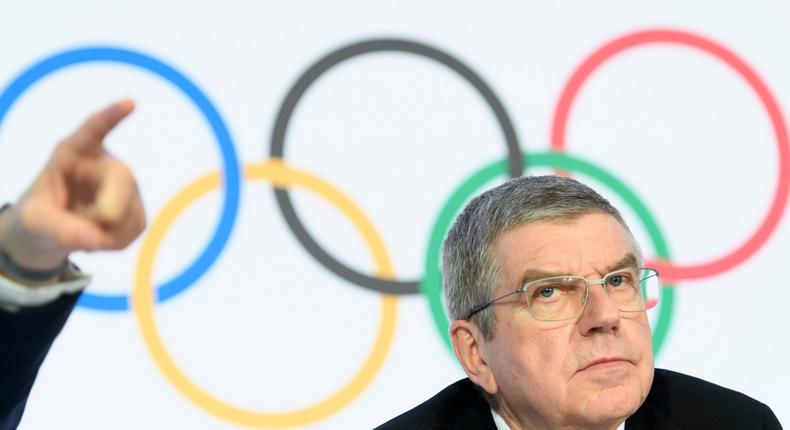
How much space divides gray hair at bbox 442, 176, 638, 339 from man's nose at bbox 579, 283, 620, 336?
166 mm

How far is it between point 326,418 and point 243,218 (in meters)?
0.79

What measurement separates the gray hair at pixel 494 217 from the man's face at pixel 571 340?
21mm

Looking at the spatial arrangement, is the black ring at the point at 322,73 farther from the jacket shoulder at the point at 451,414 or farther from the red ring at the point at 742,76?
the jacket shoulder at the point at 451,414

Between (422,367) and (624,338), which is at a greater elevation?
(624,338)

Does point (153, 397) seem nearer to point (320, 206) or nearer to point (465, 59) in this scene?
point (320, 206)

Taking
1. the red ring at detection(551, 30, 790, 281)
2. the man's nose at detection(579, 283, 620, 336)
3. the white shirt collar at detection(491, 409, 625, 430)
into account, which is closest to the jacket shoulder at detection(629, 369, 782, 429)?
the white shirt collar at detection(491, 409, 625, 430)

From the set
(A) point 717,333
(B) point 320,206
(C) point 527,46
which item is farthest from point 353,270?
(A) point 717,333

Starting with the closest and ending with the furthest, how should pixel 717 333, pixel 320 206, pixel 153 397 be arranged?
pixel 153 397
pixel 320 206
pixel 717 333

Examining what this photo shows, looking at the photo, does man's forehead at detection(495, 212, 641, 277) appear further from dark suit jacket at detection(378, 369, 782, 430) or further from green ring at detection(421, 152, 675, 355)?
green ring at detection(421, 152, 675, 355)

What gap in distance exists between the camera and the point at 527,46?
3789 millimetres

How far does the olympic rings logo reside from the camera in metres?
3.40

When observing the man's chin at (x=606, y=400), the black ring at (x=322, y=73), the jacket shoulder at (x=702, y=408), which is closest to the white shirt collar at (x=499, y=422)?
the jacket shoulder at (x=702, y=408)

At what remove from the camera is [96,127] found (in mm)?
1121

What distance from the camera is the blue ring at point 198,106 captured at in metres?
3.41
